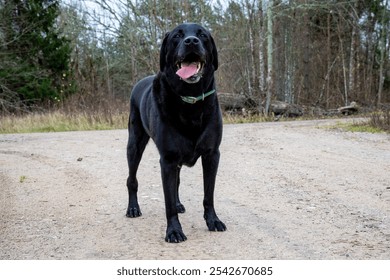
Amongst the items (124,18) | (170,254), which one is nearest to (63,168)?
(170,254)

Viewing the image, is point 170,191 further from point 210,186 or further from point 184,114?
point 184,114

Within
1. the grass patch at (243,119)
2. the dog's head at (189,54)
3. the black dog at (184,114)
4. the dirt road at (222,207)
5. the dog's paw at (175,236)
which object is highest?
the dog's head at (189,54)

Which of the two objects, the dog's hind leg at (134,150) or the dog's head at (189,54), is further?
the dog's hind leg at (134,150)

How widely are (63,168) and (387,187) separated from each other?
4.23 meters

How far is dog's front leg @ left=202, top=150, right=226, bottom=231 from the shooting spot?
11.6 feet

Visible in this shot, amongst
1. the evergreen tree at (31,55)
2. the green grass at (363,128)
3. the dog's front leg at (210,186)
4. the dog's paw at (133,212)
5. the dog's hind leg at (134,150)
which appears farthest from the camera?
the evergreen tree at (31,55)

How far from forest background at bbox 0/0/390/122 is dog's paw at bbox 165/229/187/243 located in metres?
11.7

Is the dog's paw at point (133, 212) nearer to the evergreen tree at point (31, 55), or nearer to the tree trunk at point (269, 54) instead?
the tree trunk at point (269, 54)

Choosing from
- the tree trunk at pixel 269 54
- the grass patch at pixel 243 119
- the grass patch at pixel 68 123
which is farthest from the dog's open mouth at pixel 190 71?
the tree trunk at pixel 269 54

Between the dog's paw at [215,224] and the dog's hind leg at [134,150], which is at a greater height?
the dog's hind leg at [134,150]

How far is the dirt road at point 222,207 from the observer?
3135 mm

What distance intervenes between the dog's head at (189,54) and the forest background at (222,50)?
450 inches

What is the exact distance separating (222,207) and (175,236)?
1.03 meters
